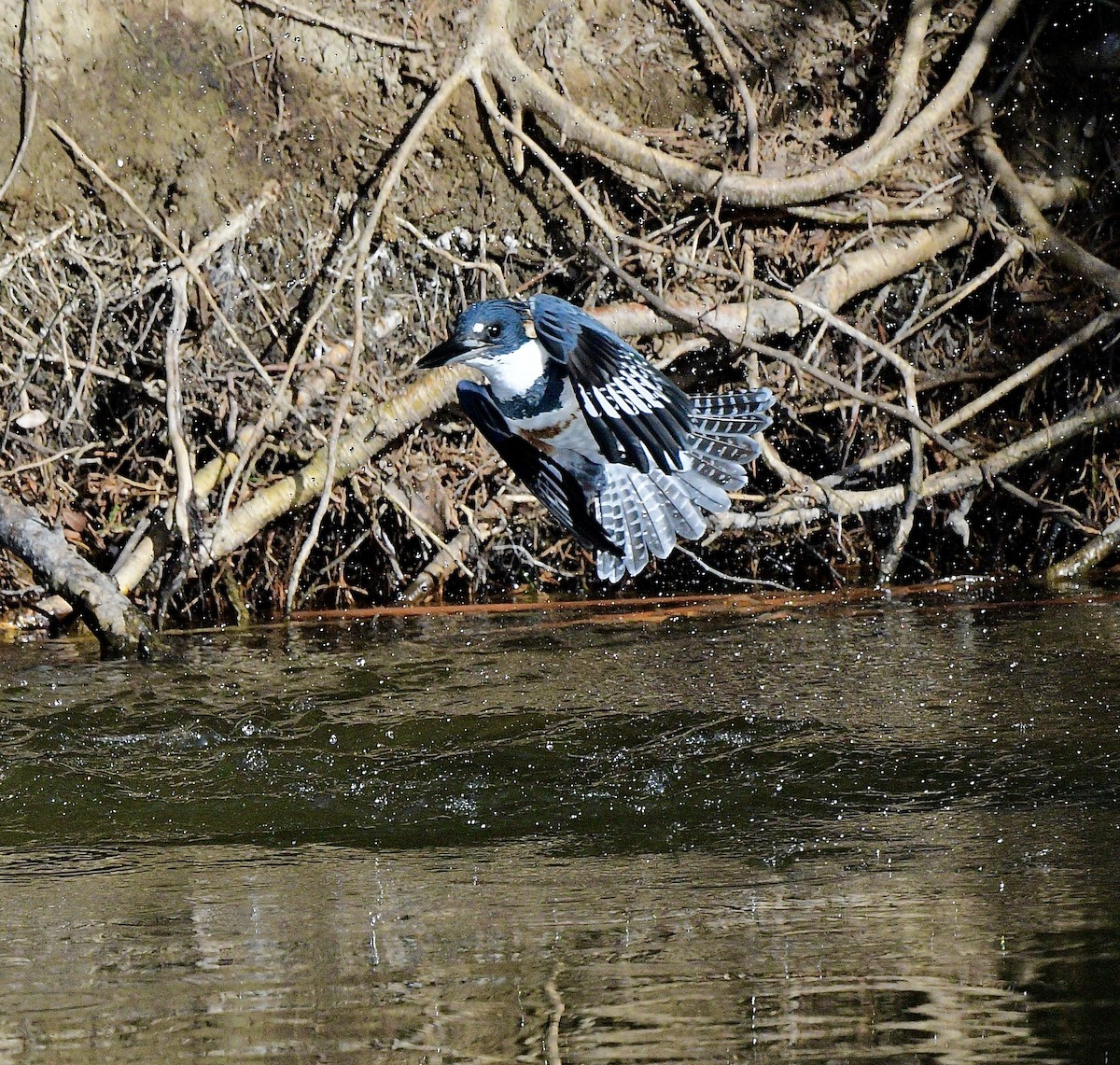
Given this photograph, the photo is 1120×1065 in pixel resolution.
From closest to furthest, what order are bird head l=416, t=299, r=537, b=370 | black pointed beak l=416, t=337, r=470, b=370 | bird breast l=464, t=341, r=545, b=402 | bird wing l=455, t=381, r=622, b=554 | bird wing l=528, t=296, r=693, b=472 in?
bird wing l=528, t=296, r=693, b=472
black pointed beak l=416, t=337, r=470, b=370
bird head l=416, t=299, r=537, b=370
bird breast l=464, t=341, r=545, b=402
bird wing l=455, t=381, r=622, b=554

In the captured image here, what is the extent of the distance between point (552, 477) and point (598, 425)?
0.78 metres

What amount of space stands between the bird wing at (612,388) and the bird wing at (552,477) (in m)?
0.50

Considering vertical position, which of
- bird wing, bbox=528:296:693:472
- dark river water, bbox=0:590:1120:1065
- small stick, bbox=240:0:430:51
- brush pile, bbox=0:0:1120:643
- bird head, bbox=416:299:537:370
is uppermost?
small stick, bbox=240:0:430:51

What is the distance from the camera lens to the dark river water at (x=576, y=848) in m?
1.70

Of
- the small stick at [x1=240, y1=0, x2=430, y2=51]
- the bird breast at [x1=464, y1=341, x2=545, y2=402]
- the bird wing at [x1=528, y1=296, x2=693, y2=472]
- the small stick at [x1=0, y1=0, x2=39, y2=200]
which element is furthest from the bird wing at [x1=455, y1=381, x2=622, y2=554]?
the small stick at [x1=0, y1=0, x2=39, y2=200]

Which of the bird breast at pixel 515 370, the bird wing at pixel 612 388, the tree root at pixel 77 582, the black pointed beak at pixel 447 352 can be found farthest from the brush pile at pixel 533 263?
the bird wing at pixel 612 388

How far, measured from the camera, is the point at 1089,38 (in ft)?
18.5

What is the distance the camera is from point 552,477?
4.06 metres

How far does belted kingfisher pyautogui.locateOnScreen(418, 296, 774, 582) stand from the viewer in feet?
11.0

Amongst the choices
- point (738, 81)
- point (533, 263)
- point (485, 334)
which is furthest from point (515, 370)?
point (738, 81)

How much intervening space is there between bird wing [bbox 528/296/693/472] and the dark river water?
597 mm

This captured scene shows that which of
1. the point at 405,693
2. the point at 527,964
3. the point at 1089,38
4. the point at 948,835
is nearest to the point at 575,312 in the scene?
the point at 405,693

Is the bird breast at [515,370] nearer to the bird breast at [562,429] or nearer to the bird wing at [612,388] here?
the bird breast at [562,429]

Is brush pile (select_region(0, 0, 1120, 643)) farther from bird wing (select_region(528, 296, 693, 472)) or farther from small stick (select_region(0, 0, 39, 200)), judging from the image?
bird wing (select_region(528, 296, 693, 472))
